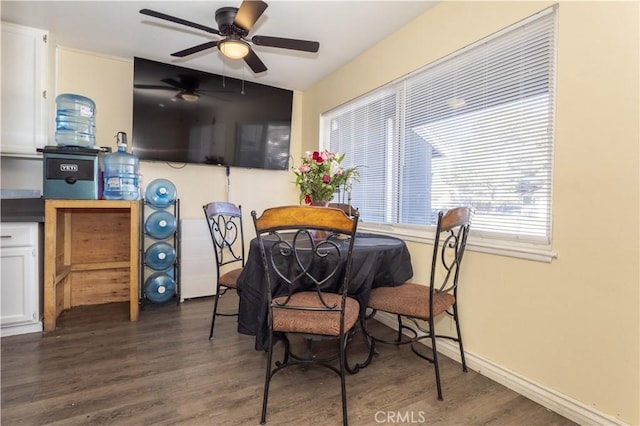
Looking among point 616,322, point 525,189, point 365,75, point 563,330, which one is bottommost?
point 563,330

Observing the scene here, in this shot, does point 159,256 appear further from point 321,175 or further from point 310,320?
point 310,320

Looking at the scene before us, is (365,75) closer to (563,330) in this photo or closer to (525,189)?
(525,189)

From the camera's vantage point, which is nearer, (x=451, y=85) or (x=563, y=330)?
(x=563, y=330)

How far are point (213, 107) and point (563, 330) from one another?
12.0 feet

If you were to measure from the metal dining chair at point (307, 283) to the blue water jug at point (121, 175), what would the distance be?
1.88 meters

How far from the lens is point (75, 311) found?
9.91 ft

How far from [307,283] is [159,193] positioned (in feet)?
7.13

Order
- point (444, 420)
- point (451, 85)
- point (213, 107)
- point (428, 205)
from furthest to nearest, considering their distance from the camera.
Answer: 1. point (213, 107)
2. point (428, 205)
3. point (451, 85)
4. point (444, 420)

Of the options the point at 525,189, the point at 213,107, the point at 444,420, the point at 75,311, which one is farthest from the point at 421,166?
the point at 75,311

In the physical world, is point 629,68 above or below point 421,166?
above

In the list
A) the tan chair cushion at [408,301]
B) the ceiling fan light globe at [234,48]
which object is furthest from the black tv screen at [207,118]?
the tan chair cushion at [408,301]

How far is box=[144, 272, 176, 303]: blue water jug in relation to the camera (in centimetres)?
321

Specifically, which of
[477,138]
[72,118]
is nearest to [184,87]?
[72,118]

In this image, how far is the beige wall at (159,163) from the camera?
10.6ft
